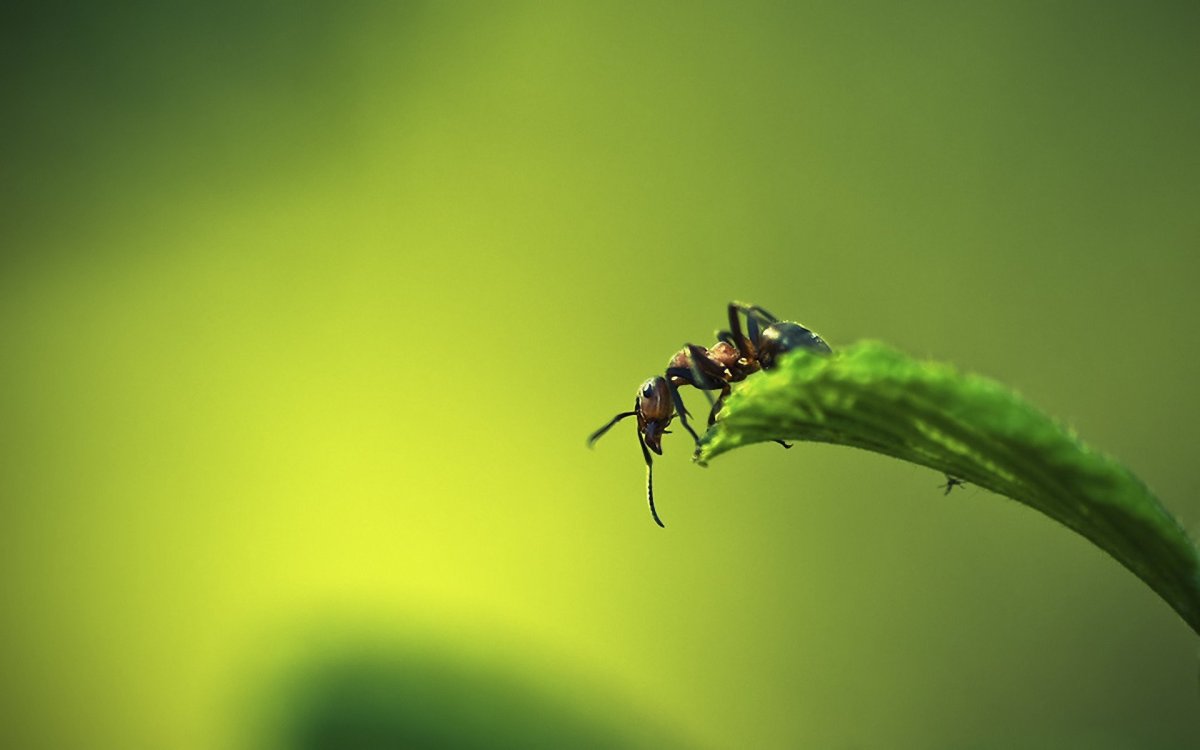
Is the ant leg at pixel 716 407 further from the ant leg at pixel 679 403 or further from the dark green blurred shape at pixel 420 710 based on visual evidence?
the dark green blurred shape at pixel 420 710

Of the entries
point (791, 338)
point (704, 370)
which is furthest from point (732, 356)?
point (791, 338)

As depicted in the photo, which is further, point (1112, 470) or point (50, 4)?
point (50, 4)

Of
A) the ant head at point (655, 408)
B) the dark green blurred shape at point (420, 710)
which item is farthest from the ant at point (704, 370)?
the dark green blurred shape at point (420, 710)

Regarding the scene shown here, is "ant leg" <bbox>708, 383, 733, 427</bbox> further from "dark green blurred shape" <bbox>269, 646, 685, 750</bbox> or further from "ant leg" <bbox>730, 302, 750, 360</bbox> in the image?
"dark green blurred shape" <bbox>269, 646, 685, 750</bbox>

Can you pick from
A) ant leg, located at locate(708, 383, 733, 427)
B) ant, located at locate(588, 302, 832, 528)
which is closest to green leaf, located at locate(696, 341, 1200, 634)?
ant leg, located at locate(708, 383, 733, 427)

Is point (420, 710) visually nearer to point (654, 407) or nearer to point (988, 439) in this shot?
point (654, 407)

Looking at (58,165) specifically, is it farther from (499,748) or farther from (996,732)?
(996,732)

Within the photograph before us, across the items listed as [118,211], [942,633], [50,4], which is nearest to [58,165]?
[118,211]
